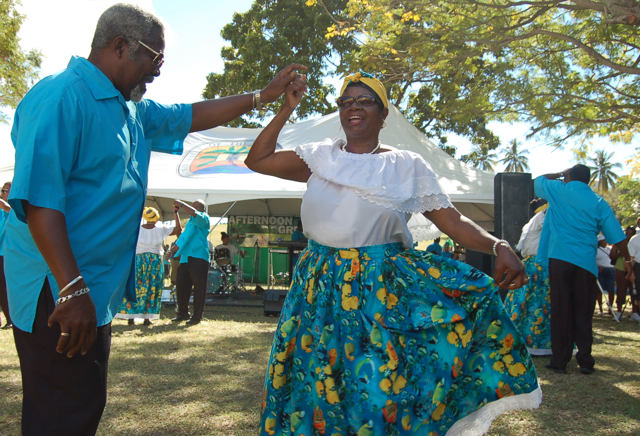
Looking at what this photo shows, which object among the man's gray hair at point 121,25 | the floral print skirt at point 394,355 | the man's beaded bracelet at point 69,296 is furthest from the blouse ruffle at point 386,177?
the man's beaded bracelet at point 69,296

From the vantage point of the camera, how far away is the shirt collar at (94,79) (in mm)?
1796

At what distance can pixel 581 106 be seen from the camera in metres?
10.6

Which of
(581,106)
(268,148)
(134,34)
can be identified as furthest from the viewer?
(581,106)

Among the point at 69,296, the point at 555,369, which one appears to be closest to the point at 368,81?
the point at 69,296

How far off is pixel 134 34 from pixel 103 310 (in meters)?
0.97

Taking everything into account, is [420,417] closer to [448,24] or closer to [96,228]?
[96,228]

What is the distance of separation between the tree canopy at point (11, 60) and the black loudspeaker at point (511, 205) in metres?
12.7

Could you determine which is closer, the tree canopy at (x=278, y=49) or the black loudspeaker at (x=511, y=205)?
the black loudspeaker at (x=511, y=205)

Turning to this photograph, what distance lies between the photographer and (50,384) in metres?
1.70

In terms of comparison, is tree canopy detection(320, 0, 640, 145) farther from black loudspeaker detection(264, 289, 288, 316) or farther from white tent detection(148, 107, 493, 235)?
black loudspeaker detection(264, 289, 288, 316)

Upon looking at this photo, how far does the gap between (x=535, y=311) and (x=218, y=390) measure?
4.41 metres

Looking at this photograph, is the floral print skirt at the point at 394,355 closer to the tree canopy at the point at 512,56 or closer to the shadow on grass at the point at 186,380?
the shadow on grass at the point at 186,380

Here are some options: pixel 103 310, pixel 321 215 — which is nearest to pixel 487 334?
pixel 321 215

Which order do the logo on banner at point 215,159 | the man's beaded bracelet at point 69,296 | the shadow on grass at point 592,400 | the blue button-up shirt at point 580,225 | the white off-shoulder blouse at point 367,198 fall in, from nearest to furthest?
the man's beaded bracelet at point 69,296
the white off-shoulder blouse at point 367,198
the shadow on grass at point 592,400
the blue button-up shirt at point 580,225
the logo on banner at point 215,159
